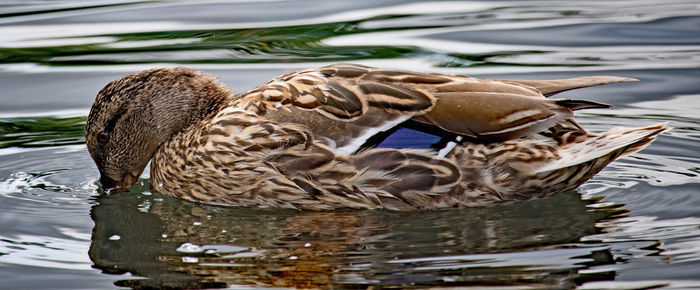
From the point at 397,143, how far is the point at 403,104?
0.27 m

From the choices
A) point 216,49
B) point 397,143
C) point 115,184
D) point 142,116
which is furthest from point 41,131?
point 397,143

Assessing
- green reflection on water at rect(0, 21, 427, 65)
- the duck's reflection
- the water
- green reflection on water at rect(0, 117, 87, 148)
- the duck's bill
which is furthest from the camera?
green reflection on water at rect(0, 21, 427, 65)

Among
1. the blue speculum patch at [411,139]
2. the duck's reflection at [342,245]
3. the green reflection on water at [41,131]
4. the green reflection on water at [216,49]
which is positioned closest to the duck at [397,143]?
the blue speculum patch at [411,139]

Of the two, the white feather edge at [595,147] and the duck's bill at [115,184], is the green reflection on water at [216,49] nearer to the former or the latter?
the duck's bill at [115,184]

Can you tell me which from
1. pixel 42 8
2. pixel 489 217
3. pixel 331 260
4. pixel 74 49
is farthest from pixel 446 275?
pixel 42 8

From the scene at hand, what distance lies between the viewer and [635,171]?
8.49 meters

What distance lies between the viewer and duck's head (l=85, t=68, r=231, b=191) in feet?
27.6

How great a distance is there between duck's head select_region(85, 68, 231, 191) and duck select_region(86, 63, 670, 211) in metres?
0.60

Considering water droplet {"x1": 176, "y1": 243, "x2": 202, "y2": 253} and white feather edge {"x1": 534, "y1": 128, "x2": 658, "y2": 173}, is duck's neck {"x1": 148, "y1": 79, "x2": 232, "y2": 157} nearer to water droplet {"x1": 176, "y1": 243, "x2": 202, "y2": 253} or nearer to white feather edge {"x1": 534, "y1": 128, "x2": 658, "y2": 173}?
water droplet {"x1": 176, "y1": 243, "x2": 202, "y2": 253}

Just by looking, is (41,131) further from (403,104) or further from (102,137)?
(403,104)

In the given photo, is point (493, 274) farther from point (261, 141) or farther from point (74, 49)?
point (74, 49)

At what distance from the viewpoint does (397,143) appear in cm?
747

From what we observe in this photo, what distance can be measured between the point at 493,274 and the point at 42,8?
33.2 ft

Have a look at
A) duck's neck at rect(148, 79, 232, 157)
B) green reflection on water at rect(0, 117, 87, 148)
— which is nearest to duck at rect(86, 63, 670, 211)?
duck's neck at rect(148, 79, 232, 157)
